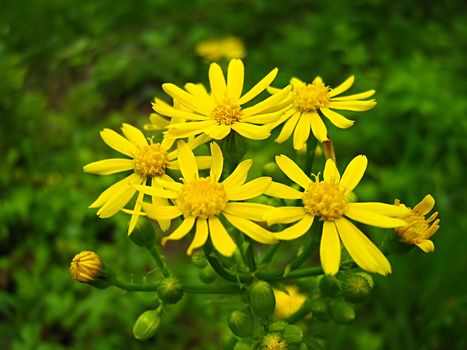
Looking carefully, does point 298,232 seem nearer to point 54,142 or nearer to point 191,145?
point 191,145

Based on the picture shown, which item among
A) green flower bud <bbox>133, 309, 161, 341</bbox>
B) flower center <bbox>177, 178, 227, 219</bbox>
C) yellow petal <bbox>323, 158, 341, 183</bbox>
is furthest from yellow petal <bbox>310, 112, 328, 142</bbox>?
green flower bud <bbox>133, 309, 161, 341</bbox>

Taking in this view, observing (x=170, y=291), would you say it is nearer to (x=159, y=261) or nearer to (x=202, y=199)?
(x=159, y=261)

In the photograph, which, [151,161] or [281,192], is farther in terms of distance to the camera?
[151,161]

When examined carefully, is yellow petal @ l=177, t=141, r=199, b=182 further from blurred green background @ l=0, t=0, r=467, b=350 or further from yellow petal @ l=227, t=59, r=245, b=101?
blurred green background @ l=0, t=0, r=467, b=350

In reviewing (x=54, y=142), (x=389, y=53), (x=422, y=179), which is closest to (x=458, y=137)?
(x=422, y=179)

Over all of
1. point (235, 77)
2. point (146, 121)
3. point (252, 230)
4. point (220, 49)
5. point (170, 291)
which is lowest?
point (170, 291)

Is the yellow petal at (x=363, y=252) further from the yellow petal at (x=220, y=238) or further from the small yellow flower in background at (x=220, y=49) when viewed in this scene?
the small yellow flower in background at (x=220, y=49)

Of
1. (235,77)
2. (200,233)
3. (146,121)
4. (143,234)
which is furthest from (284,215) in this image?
(146,121)
